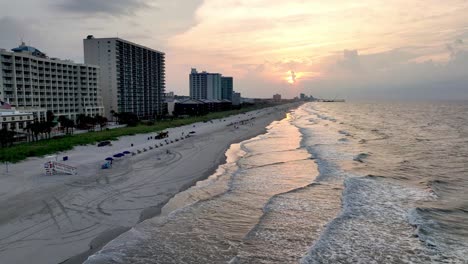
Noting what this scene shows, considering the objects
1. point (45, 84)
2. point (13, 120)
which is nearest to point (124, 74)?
point (45, 84)

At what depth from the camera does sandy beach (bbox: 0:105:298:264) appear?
1338 centimetres

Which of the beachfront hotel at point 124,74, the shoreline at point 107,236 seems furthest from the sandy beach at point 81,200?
the beachfront hotel at point 124,74

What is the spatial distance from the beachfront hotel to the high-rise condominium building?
21.4ft

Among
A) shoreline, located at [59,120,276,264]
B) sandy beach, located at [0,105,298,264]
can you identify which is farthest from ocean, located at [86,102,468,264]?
sandy beach, located at [0,105,298,264]

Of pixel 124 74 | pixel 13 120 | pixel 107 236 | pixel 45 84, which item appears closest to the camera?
pixel 107 236

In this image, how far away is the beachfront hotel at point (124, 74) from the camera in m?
100

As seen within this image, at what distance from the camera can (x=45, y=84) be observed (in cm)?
7688

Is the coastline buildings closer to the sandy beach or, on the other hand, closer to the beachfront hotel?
the sandy beach

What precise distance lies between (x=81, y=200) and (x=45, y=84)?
67389mm

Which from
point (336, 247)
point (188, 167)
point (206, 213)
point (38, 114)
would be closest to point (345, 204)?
point (336, 247)

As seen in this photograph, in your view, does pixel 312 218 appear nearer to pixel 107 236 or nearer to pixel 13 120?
pixel 107 236

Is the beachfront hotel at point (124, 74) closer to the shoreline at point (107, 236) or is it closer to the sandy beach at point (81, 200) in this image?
the sandy beach at point (81, 200)

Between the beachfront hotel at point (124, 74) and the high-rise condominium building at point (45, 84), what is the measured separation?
652cm

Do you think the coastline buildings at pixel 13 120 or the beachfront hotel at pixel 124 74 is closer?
the coastline buildings at pixel 13 120
